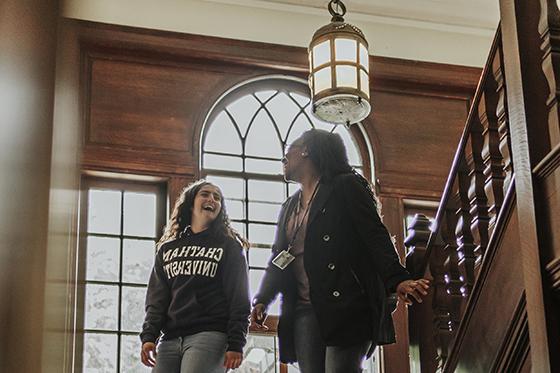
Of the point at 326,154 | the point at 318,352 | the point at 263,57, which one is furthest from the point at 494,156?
the point at 263,57

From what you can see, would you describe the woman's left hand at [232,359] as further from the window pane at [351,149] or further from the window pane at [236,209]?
the window pane at [351,149]

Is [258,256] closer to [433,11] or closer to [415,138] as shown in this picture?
[415,138]

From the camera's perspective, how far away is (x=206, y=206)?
430cm

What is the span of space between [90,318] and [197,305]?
248 cm

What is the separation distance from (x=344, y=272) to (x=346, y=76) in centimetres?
197

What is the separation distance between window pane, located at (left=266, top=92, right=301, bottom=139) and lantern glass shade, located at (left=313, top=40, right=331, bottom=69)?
166 centimetres

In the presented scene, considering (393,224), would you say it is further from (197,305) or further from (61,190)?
(61,190)

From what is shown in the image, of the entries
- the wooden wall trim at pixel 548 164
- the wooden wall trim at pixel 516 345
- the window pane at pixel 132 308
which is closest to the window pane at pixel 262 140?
the window pane at pixel 132 308

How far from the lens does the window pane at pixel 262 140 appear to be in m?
7.02

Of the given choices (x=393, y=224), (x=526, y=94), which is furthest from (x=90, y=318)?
(x=526, y=94)

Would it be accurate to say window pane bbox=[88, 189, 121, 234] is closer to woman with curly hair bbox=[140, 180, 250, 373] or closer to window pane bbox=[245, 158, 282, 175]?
window pane bbox=[245, 158, 282, 175]

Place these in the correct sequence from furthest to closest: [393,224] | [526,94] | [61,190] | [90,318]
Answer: [393,224], [90,318], [526,94], [61,190]

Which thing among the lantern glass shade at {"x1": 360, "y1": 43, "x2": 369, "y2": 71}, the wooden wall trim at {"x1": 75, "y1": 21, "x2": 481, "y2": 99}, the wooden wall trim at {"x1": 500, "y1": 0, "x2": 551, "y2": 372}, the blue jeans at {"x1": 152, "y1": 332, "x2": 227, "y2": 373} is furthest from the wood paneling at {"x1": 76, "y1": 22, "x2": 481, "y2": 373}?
the wooden wall trim at {"x1": 500, "y1": 0, "x2": 551, "y2": 372}

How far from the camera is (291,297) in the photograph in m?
3.66
